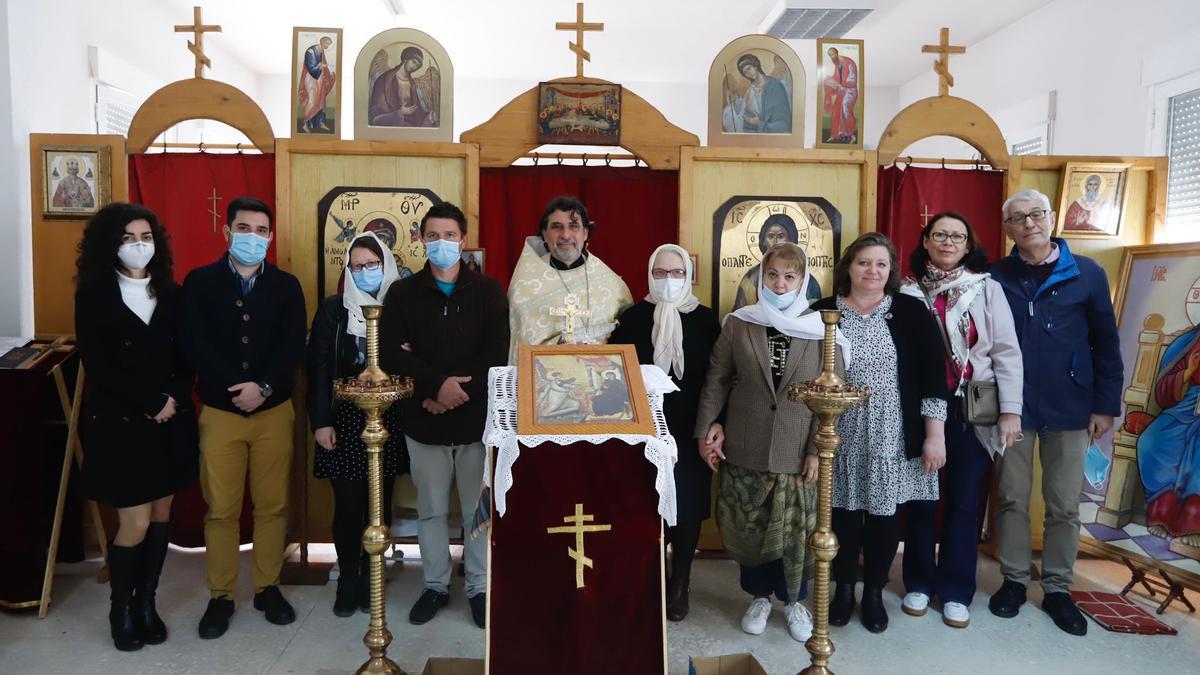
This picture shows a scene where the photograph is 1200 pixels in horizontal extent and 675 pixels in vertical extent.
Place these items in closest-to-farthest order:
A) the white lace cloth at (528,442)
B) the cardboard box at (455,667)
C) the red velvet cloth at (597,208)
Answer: the white lace cloth at (528,442)
the cardboard box at (455,667)
the red velvet cloth at (597,208)

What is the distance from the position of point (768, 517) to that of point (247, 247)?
2.27 meters

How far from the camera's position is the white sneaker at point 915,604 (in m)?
3.17

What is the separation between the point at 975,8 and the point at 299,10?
18.3 ft

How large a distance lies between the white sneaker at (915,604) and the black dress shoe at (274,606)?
2.57m

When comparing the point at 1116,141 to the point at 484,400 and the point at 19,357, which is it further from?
the point at 19,357

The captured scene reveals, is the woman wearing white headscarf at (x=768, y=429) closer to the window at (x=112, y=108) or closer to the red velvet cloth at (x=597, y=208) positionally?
the red velvet cloth at (x=597, y=208)

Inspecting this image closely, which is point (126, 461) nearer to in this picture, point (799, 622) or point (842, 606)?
point (799, 622)

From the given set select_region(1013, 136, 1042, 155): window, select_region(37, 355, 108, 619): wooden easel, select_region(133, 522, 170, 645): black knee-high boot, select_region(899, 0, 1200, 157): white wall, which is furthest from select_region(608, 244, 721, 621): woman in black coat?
select_region(1013, 136, 1042, 155): window

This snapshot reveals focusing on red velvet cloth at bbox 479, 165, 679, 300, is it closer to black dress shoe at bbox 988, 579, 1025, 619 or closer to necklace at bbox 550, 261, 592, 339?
necklace at bbox 550, 261, 592, 339

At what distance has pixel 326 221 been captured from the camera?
3.67 metres

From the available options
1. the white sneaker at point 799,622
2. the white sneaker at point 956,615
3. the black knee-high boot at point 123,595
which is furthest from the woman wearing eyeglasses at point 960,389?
the black knee-high boot at point 123,595

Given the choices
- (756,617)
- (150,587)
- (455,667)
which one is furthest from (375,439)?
(756,617)

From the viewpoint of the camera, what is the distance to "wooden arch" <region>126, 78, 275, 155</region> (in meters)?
3.64

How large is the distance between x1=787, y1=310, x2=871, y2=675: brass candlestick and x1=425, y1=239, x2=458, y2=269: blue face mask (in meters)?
1.41
